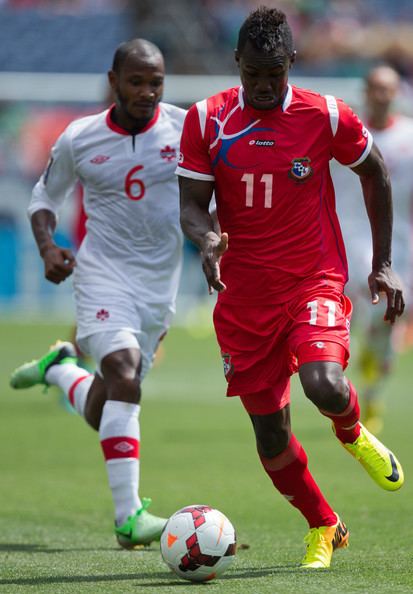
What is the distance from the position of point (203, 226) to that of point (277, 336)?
0.58m

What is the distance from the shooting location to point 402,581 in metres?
4.89

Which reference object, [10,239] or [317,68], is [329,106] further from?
Result: [317,68]

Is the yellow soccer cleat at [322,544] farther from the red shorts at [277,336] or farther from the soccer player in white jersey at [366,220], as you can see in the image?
the soccer player in white jersey at [366,220]

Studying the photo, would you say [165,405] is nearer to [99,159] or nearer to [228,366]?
[99,159]

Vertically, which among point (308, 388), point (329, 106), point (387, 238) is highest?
point (329, 106)

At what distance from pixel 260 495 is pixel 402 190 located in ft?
13.6

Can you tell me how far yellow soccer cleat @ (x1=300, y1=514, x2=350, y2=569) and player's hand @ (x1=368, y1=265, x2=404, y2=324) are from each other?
994 mm

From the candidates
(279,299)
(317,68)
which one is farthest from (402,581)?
(317,68)

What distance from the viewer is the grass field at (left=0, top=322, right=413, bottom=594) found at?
5086 millimetres

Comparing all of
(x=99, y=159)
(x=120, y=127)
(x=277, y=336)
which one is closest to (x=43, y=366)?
(x=99, y=159)

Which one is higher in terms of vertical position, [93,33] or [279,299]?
[93,33]

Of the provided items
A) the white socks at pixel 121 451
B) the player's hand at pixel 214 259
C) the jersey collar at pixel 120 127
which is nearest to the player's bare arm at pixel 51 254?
the jersey collar at pixel 120 127

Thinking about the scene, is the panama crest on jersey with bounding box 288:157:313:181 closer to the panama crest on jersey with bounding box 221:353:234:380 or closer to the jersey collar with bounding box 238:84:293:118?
the jersey collar with bounding box 238:84:293:118

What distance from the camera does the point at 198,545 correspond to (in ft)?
16.5
